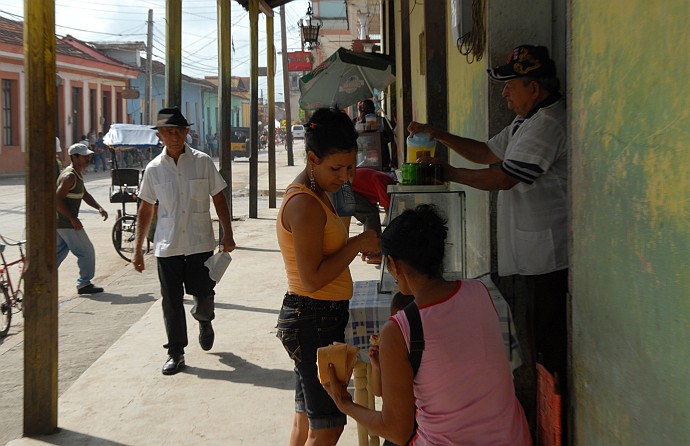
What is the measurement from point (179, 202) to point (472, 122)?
6.60 ft

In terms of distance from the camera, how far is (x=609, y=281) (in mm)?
2408

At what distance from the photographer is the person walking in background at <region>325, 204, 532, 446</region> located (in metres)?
2.27

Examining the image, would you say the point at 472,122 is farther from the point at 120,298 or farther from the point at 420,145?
the point at 120,298

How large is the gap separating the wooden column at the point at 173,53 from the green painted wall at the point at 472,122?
12.3 ft

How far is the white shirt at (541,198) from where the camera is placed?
10.7 ft

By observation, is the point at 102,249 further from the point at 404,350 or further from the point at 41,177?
the point at 404,350

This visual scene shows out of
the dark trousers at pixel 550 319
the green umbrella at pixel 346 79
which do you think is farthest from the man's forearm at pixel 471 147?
the green umbrella at pixel 346 79

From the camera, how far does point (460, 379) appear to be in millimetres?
2279

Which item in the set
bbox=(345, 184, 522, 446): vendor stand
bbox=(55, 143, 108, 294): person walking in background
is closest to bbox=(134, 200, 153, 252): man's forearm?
bbox=(345, 184, 522, 446): vendor stand

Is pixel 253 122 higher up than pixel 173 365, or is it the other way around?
pixel 253 122

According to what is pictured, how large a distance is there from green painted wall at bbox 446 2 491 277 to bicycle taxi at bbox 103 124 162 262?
3.49 m

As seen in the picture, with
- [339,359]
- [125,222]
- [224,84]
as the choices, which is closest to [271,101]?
[224,84]

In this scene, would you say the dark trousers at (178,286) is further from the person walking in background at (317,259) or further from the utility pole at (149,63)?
the utility pole at (149,63)

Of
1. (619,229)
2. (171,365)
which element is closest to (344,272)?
(619,229)
